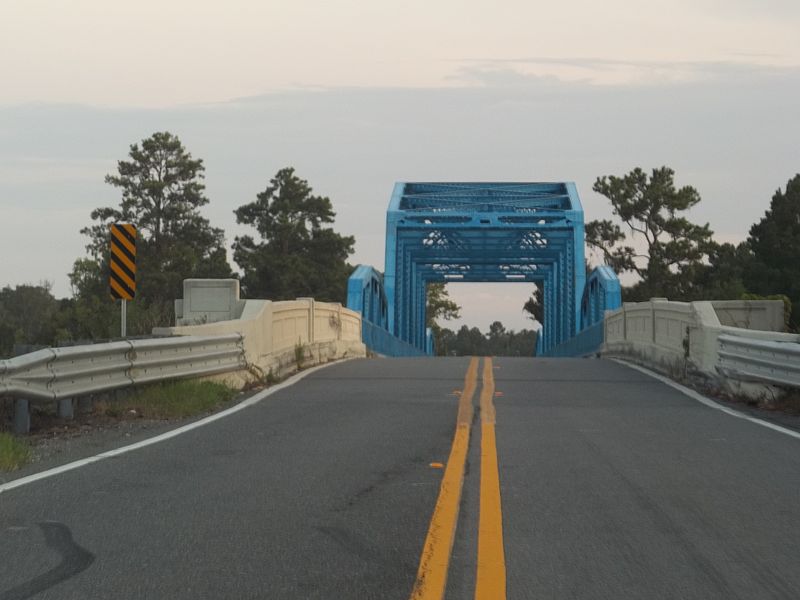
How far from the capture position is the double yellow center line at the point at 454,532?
4.68 m

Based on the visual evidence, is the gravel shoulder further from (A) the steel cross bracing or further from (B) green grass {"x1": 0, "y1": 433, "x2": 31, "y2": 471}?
(A) the steel cross bracing

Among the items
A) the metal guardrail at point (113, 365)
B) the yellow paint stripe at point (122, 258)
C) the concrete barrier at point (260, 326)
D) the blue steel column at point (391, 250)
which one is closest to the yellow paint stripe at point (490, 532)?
the metal guardrail at point (113, 365)

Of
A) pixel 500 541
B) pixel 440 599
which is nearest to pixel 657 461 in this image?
pixel 500 541

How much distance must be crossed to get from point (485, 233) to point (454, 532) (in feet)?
170

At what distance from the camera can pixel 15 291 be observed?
138250 millimetres

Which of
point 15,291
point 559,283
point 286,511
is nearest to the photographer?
point 286,511

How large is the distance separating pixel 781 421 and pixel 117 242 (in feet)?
33.3

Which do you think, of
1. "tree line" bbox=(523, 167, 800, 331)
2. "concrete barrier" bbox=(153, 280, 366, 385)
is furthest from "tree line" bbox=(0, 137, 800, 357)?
"concrete barrier" bbox=(153, 280, 366, 385)

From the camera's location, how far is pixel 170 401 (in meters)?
11.9

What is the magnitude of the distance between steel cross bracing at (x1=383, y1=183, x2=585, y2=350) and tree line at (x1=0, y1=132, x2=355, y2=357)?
6.22 meters

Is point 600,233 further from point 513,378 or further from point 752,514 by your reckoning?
point 752,514

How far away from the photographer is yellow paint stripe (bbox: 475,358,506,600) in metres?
4.68

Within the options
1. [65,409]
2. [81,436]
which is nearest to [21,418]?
[81,436]

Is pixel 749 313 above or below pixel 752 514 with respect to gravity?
above
